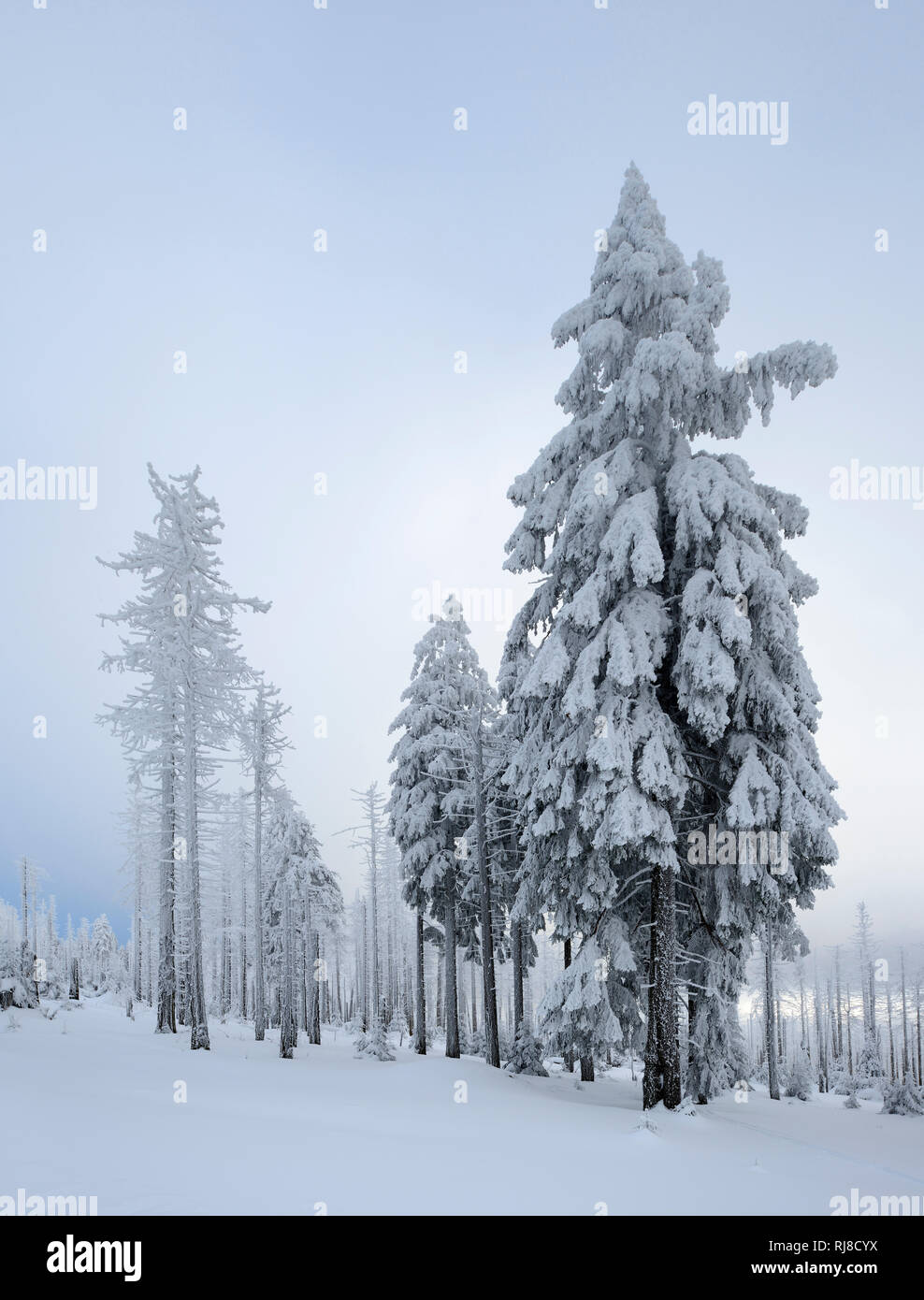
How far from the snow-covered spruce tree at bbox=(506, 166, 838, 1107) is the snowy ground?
7.98ft

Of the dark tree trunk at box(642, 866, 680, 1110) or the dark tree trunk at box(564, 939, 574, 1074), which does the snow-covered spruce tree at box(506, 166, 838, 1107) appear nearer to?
the dark tree trunk at box(642, 866, 680, 1110)

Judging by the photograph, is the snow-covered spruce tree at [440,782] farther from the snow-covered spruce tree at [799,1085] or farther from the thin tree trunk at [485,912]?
the snow-covered spruce tree at [799,1085]

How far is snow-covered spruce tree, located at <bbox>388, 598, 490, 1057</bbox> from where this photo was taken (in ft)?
72.3

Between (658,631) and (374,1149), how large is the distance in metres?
8.02

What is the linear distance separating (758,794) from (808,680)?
8.03 feet

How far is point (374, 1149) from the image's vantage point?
8070mm

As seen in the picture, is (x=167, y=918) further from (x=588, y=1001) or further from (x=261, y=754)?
(x=588, y=1001)

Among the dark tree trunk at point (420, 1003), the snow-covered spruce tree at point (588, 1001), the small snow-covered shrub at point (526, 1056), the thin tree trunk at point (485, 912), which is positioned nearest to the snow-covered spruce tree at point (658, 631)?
the snow-covered spruce tree at point (588, 1001)

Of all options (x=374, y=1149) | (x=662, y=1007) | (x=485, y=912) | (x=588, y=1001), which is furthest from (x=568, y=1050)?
(x=485, y=912)

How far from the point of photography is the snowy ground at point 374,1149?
6500 millimetres

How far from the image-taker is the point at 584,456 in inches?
510
